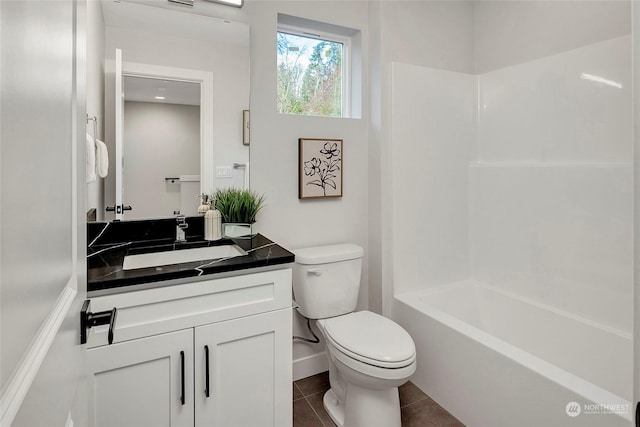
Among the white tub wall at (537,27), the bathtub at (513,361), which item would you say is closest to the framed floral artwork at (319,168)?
the bathtub at (513,361)

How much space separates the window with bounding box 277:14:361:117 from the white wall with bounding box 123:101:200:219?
2.11 ft

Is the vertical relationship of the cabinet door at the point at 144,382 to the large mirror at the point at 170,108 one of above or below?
below

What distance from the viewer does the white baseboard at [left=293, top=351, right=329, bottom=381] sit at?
90.5 inches

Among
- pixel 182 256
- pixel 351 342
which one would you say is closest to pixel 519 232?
pixel 351 342

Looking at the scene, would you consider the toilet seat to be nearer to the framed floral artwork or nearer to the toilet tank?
the toilet tank

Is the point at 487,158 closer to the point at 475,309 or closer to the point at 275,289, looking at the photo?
the point at 475,309

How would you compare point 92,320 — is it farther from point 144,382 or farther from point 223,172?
point 223,172

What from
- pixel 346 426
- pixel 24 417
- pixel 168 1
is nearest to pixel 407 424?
pixel 346 426

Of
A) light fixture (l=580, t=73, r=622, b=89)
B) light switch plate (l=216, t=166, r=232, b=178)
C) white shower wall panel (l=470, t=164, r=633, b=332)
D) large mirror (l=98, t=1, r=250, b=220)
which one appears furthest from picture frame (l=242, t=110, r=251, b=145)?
light fixture (l=580, t=73, r=622, b=89)

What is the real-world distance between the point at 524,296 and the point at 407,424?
107cm

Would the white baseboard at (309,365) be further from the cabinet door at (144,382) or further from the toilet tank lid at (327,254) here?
the cabinet door at (144,382)

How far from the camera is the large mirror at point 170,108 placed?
5.86 feet

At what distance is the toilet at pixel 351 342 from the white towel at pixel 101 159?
101 cm

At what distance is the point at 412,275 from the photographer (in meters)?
2.45
